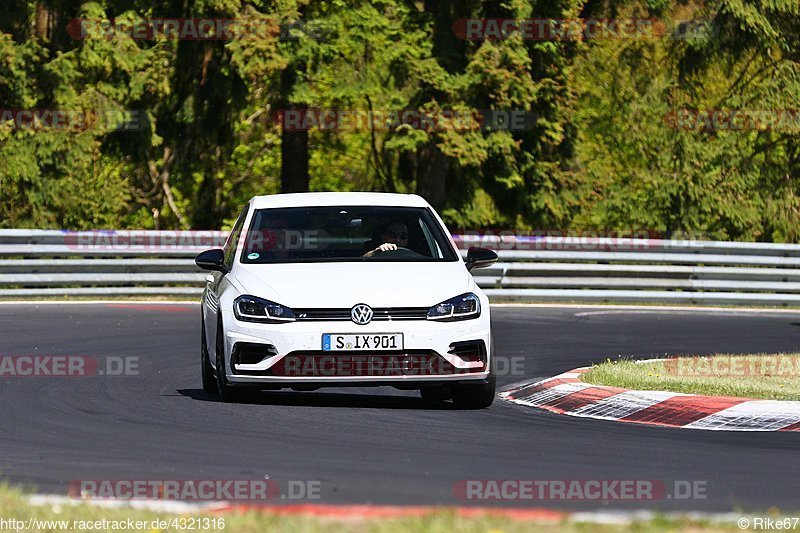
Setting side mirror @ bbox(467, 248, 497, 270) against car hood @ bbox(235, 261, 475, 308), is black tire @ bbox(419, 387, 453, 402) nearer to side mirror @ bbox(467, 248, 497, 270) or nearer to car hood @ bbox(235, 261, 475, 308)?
side mirror @ bbox(467, 248, 497, 270)

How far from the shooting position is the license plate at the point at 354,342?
11.0 meters

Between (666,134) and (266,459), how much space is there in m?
26.6

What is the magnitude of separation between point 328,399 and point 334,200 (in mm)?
1558

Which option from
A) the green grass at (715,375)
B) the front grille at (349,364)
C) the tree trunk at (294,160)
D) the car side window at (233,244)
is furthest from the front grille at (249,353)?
the tree trunk at (294,160)

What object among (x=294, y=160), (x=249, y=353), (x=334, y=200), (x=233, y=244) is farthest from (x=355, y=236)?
(x=294, y=160)

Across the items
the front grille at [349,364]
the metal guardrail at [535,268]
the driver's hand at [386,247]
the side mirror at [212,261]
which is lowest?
the metal guardrail at [535,268]

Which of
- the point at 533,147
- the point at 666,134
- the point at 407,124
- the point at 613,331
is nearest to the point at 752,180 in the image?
the point at 666,134

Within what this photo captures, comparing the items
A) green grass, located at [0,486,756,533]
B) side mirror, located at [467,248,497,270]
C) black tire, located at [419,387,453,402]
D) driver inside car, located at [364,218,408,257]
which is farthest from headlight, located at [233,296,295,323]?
green grass, located at [0,486,756,533]

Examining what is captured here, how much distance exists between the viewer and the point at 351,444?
375 inches

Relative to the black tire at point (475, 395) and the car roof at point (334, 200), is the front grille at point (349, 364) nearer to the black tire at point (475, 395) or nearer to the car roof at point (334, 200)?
the black tire at point (475, 395)

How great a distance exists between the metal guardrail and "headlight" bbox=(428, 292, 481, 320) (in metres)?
13.2

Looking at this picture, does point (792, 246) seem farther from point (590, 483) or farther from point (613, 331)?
point (590, 483)

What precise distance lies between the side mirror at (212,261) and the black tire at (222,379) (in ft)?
2.58

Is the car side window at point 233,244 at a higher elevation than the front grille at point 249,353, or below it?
higher
